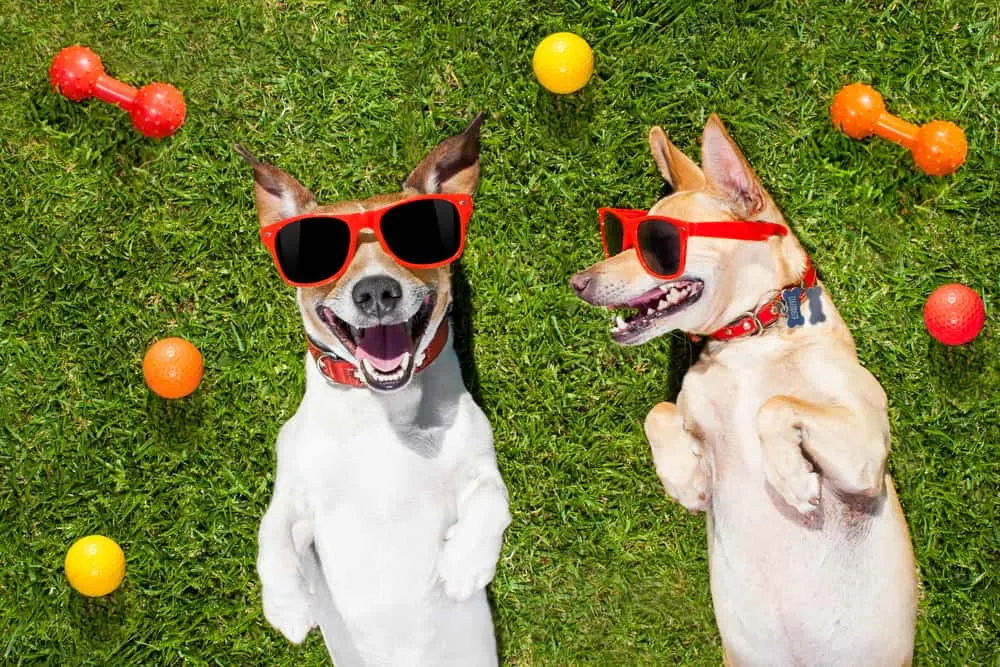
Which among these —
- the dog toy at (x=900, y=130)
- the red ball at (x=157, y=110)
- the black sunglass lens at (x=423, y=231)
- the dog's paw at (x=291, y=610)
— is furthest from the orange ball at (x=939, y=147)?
the red ball at (x=157, y=110)

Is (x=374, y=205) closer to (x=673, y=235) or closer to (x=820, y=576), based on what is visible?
(x=673, y=235)

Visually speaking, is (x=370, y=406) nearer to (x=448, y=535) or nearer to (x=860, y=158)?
(x=448, y=535)

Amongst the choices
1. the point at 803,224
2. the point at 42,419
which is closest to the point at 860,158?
the point at 803,224

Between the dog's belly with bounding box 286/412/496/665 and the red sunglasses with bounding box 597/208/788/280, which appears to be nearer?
the red sunglasses with bounding box 597/208/788/280

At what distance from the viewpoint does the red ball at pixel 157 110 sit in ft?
17.6

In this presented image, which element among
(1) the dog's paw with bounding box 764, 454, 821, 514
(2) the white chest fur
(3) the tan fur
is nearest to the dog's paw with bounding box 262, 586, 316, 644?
(2) the white chest fur

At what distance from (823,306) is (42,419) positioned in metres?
4.06

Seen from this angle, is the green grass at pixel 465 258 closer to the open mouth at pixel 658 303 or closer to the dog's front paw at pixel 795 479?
the open mouth at pixel 658 303

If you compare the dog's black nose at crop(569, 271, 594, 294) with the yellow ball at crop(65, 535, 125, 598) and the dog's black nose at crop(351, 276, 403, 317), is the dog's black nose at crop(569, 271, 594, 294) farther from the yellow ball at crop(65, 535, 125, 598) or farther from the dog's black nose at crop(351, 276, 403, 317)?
the yellow ball at crop(65, 535, 125, 598)

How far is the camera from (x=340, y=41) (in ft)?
18.3

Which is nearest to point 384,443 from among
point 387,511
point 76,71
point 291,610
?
point 387,511

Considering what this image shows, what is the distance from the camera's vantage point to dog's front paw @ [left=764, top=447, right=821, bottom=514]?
3.93 meters

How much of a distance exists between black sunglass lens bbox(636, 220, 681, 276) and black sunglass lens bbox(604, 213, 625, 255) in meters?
0.23

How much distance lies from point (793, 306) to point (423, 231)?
1.51 meters
